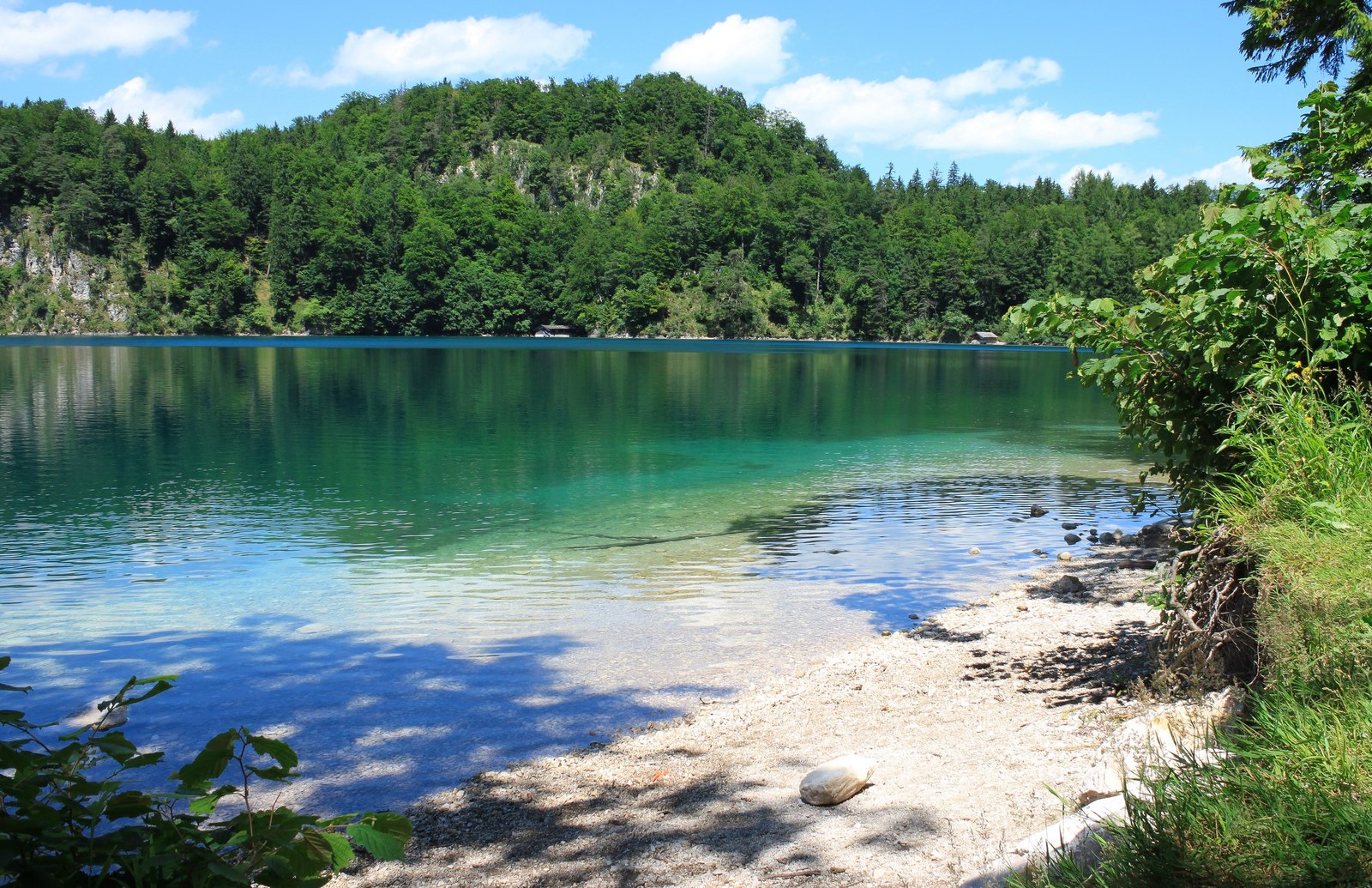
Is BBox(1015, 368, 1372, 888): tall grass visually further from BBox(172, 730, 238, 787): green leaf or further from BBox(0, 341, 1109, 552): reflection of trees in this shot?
BBox(0, 341, 1109, 552): reflection of trees

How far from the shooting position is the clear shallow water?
9781 mm

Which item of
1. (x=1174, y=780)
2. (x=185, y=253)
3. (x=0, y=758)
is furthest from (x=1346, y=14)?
(x=185, y=253)

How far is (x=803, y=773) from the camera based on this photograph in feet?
23.6

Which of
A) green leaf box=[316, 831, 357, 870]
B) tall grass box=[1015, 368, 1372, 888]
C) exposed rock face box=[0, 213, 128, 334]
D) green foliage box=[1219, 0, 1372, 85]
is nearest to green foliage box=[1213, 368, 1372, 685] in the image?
tall grass box=[1015, 368, 1372, 888]

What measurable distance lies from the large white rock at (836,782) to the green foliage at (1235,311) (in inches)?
126

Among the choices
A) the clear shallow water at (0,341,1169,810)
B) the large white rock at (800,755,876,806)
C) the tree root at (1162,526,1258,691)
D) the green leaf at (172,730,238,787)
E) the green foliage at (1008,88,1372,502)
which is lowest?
the clear shallow water at (0,341,1169,810)

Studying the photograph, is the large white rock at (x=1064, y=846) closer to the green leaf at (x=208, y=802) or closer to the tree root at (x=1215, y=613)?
the tree root at (x=1215, y=613)

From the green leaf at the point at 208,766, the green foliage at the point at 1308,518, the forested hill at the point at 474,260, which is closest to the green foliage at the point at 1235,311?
the green foliage at the point at 1308,518

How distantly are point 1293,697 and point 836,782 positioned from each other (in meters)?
2.79

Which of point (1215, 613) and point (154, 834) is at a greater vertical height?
point (154, 834)

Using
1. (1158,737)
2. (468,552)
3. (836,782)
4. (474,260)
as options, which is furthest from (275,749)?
(474,260)

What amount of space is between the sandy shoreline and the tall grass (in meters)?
1.44

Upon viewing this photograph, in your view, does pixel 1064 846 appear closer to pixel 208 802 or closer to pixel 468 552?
pixel 208 802

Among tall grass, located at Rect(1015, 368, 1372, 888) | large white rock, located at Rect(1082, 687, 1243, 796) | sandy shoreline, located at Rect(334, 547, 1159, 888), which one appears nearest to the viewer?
tall grass, located at Rect(1015, 368, 1372, 888)
